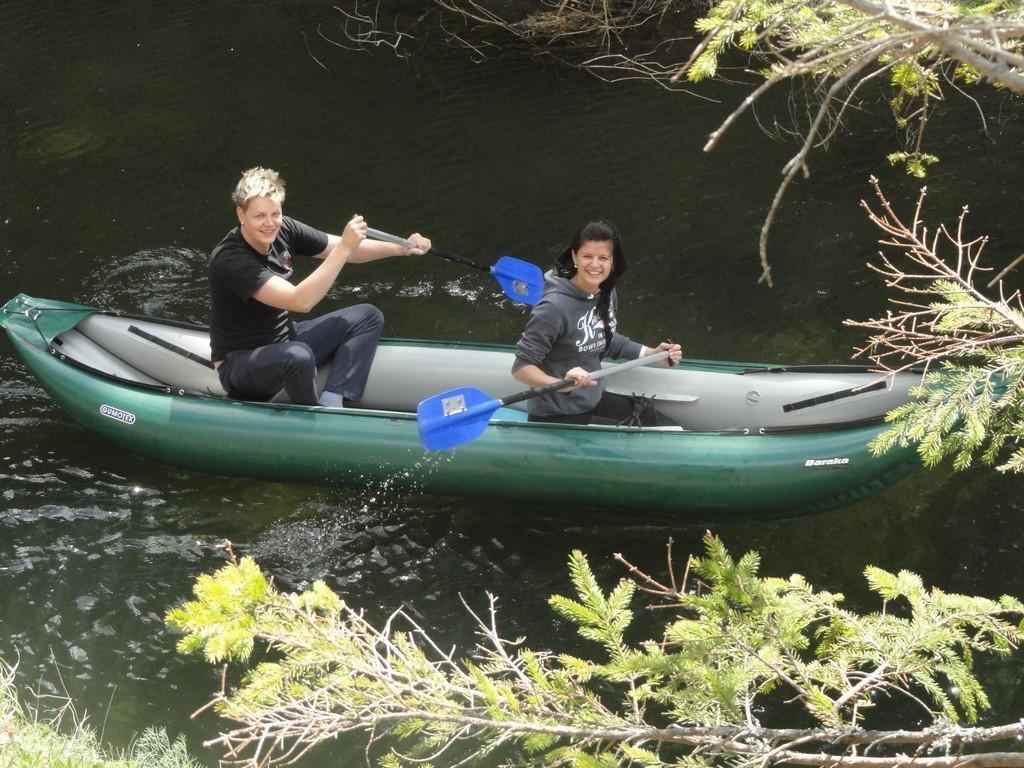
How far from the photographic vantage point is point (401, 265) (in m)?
6.80

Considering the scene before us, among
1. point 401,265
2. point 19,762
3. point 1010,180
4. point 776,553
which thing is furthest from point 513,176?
point 19,762

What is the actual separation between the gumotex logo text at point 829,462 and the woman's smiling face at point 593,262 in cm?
107

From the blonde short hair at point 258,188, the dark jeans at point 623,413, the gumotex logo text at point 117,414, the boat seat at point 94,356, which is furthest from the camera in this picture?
the boat seat at point 94,356

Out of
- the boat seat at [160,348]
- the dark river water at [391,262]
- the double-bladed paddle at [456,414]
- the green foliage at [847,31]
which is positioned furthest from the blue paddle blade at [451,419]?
the green foliage at [847,31]

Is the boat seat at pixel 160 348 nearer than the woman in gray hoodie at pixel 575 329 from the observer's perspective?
No

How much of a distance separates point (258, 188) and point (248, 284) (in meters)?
0.39

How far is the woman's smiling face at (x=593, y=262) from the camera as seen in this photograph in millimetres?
4125

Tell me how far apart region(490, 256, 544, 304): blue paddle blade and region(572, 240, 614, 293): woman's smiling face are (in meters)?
0.96

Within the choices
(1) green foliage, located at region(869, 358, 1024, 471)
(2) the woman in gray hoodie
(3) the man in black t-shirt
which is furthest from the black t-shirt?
(1) green foliage, located at region(869, 358, 1024, 471)

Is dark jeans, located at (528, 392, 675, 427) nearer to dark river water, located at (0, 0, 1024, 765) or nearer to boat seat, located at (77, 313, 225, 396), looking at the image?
dark river water, located at (0, 0, 1024, 765)

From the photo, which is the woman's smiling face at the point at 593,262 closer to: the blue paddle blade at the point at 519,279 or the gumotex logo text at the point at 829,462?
the blue paddle blade at the point at 519,279

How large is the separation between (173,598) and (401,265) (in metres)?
2.99

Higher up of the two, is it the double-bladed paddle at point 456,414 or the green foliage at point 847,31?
the green foliage at point 847,31

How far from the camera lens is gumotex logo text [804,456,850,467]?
4.20 meters
